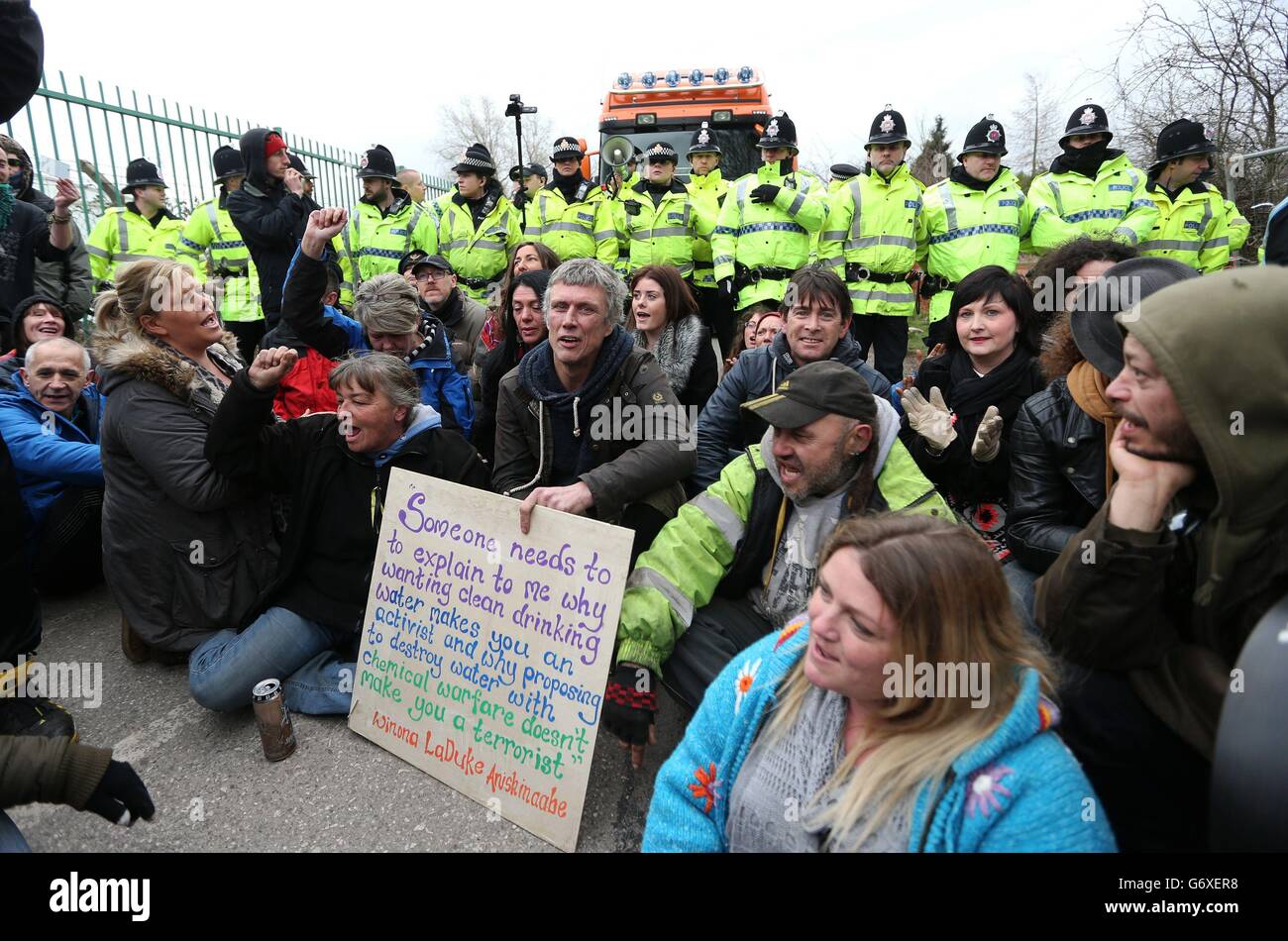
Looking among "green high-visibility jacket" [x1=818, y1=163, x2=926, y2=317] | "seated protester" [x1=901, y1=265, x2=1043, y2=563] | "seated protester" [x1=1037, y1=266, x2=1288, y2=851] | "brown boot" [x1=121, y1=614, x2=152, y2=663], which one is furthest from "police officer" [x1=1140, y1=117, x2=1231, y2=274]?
"brown boot" [x1=121, y1=614, x2=152, y2=663]

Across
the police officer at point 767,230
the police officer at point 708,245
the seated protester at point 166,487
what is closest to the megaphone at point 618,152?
the police officer at point 708,245

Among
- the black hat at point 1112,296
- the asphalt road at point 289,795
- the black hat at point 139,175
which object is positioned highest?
the black hat at point 139,175

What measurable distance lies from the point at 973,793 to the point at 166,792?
2.48 m

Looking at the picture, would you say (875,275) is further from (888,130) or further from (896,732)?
(896,732)

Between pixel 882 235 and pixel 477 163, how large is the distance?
391 cm

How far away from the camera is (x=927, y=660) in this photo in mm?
1325

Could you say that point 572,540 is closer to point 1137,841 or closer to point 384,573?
point 384,573

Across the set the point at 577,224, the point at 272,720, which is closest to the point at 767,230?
the point at 577,224

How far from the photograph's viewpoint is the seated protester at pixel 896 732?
126cm

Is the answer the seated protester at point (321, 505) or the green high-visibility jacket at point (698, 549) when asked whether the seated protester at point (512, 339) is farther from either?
the green high-visibility jacket at point (698, 549)

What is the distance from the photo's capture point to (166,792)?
2383 millimetres

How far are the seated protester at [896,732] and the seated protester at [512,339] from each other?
274 centimetres

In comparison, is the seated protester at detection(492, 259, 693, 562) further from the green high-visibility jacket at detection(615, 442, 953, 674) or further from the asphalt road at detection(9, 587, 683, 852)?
the asphalt road at detection(9, 587, 683, 852)

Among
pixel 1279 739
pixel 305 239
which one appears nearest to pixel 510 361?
pixel 305 239
